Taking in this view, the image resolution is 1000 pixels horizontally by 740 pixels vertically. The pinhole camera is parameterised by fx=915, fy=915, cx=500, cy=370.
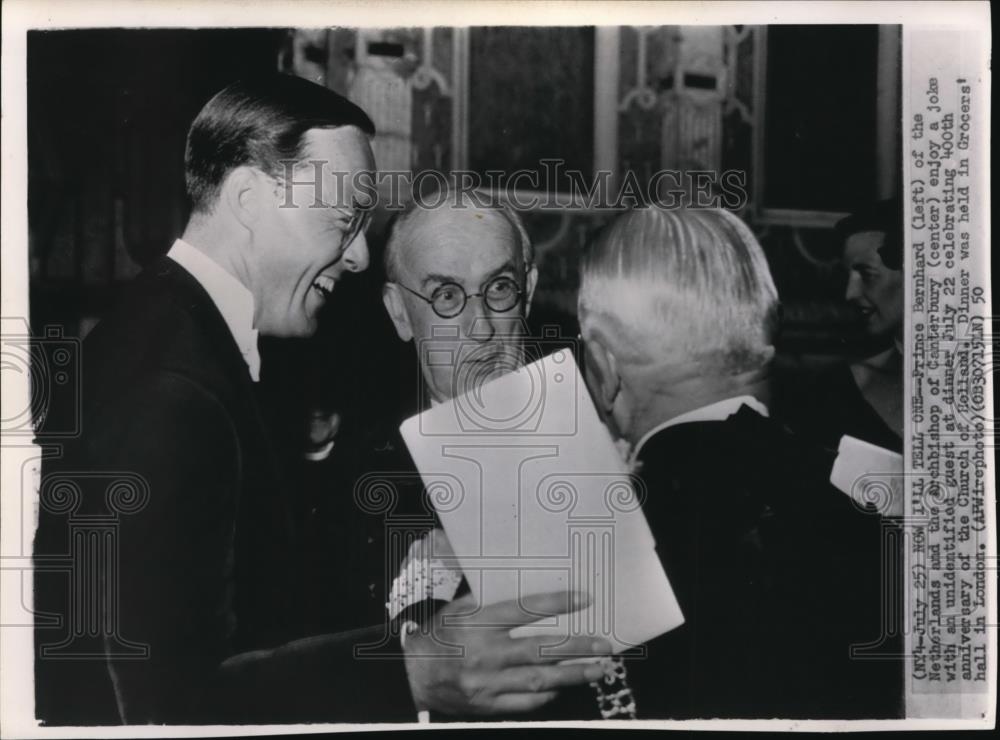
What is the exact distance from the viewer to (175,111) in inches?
69.1

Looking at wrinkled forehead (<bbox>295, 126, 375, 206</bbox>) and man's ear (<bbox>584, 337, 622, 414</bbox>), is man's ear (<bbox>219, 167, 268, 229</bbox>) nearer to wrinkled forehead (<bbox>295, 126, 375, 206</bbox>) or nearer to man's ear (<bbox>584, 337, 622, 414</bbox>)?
wrinkled forehead (<bbox>295, 126, 375, 206</bbox>)

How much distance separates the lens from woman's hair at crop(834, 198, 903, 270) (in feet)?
5.83

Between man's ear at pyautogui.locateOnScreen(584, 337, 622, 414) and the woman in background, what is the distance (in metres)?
0.34

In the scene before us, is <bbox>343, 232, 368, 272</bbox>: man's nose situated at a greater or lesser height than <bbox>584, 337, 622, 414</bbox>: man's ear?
greater

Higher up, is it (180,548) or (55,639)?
(180,548)

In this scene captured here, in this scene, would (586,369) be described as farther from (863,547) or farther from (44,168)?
(44,168)

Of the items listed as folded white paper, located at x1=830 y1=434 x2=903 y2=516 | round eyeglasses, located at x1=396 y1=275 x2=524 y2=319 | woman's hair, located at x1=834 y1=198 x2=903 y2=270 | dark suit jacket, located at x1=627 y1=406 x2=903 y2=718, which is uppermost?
woman's hair, located at x1=834 y1=198 x2=903 y2=270

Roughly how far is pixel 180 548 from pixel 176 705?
305 mm

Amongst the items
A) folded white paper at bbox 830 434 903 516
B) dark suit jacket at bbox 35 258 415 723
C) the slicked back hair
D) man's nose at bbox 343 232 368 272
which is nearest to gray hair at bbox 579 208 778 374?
folded white paper at bbox 830 434 903 516

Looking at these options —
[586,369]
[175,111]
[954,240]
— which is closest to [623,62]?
[586,369]

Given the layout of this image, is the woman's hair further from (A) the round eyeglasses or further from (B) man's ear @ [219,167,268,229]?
(B) man's ear @ [219,167,268,229]

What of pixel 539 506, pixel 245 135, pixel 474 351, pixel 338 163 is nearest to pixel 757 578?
pixel 539 506

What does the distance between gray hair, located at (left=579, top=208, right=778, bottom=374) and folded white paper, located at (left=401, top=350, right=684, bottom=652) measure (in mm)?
138

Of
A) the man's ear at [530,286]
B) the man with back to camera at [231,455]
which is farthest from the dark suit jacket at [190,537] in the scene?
the man's ear at [530,286]
